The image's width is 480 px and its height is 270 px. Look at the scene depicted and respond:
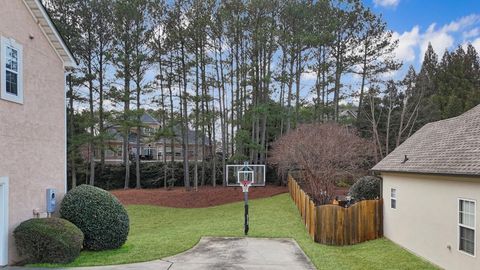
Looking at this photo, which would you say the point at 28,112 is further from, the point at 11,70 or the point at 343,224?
the point at 343,224

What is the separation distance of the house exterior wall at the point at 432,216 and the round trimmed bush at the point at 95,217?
862 centimetres

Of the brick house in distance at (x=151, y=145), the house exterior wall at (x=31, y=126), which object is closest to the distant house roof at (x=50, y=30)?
the house exterior wall at (x=31, y=126)

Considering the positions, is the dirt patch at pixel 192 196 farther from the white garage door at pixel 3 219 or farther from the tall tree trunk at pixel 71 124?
the white garage door at pixel 3 219

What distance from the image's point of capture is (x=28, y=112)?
34.7 ft

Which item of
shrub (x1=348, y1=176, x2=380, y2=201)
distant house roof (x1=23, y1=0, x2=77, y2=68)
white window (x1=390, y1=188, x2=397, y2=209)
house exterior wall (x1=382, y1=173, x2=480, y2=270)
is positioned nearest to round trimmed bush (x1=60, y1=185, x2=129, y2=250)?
distant house roof (x1=23, y1=0, x2=77, y2=68)

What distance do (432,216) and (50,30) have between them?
11.7 m

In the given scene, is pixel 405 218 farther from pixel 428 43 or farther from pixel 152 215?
pixel 428 43

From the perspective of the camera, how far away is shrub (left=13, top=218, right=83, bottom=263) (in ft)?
31.9

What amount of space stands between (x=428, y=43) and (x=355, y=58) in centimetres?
2252

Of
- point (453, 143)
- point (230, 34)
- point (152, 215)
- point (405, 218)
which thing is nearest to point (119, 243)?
point (405, 218)

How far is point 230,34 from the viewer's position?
30.8 m

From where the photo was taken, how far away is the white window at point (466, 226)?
360 inches

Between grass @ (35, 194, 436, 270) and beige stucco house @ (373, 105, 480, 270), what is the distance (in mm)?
676

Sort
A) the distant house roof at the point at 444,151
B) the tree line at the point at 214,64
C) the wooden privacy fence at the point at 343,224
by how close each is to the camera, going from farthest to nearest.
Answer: the tree line at the point at 214,64 → the wooden privacy fence at the point at 343,224 → the distant house roof at the point at 444,151
